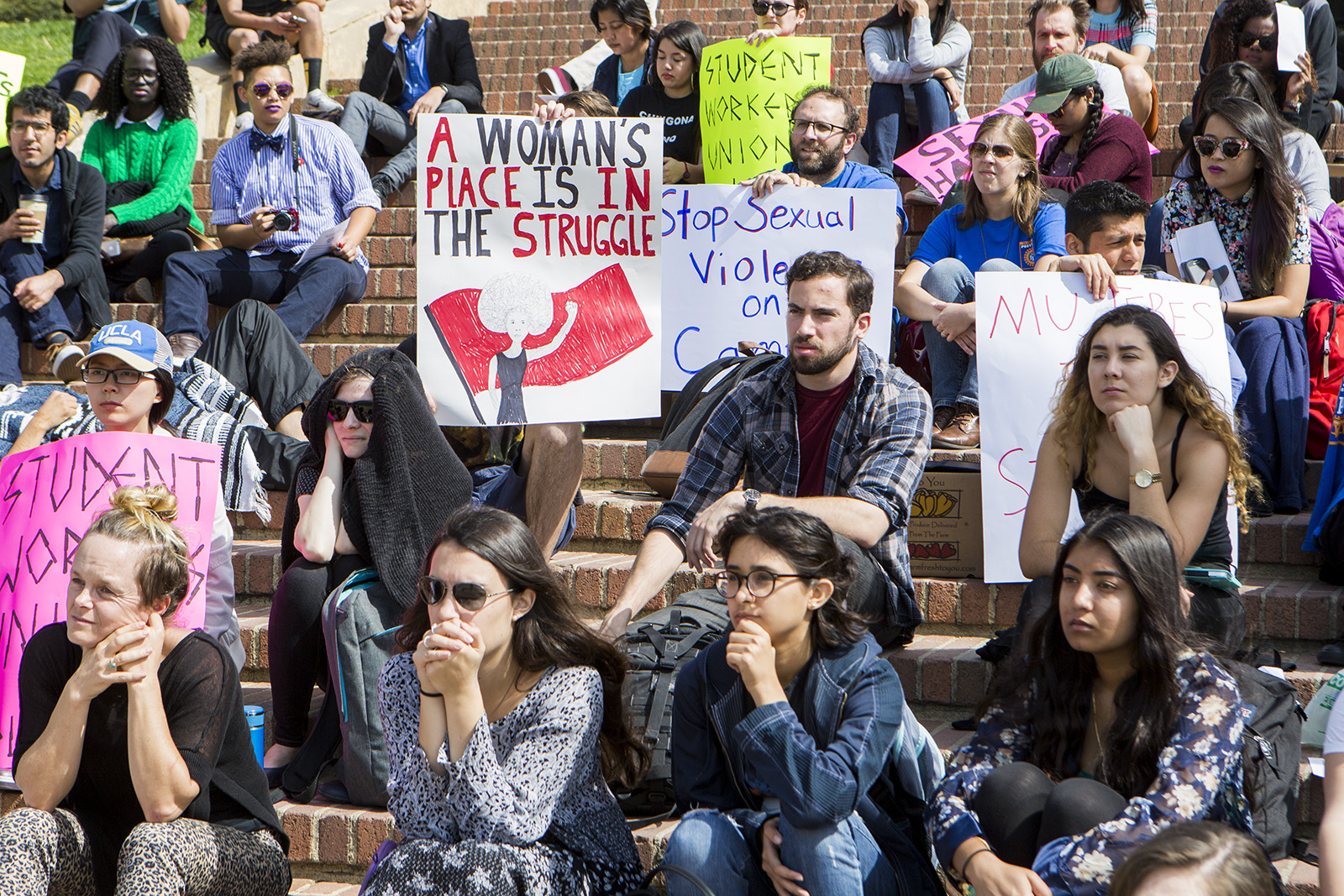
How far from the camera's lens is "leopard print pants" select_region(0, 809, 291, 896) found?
2717mm

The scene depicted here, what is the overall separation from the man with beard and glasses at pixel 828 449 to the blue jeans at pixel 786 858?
85cm

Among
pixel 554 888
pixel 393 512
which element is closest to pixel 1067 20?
pixel 393 512

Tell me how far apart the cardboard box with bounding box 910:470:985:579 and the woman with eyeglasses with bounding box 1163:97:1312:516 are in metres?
0.96

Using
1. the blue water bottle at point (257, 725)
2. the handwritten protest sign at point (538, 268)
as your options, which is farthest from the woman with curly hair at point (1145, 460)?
the blue water bottle at point (257, 725)

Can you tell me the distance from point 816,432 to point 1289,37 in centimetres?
398

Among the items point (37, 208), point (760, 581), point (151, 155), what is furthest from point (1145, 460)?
point (151, 155)

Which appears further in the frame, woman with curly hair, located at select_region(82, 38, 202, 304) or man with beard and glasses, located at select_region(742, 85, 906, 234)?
woman with curly hair, located at select_region(82, 38, 202, 304)

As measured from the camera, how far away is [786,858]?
103 inches

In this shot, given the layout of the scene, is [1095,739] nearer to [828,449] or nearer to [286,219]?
[828,449]

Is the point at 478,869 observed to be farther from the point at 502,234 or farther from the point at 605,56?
the point at 605,56

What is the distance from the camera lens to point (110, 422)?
4176 millimetres

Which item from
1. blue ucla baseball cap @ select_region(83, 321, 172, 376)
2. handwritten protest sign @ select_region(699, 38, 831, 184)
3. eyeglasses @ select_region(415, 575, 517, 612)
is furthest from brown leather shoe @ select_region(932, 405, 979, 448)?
blue ucla baseball cap @ select_region(83, 321, 172, 376)

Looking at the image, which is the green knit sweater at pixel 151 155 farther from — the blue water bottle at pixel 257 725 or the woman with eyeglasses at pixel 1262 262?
the woman with eyeglasses at pixel 1262 262

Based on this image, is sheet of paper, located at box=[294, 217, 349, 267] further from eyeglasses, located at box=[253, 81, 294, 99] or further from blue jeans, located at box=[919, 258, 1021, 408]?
blue jeans, located at box=[919, 258, 1021, 408]
